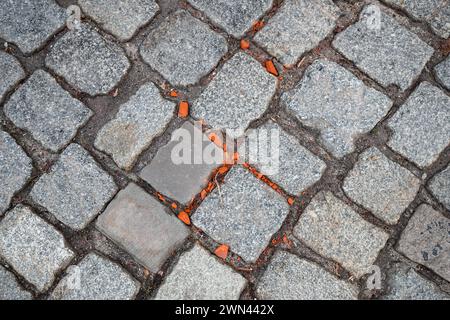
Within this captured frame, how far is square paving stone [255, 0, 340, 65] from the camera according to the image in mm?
2480

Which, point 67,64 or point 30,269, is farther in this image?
point 67,64

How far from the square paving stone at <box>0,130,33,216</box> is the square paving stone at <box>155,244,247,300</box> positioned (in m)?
0.90

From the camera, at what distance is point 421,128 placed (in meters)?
2.41

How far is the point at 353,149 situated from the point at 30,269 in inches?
68.9

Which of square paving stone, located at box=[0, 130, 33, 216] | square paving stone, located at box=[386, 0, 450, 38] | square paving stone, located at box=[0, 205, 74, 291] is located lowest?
square paving stone, located at box=[0, 205, 74, 291]

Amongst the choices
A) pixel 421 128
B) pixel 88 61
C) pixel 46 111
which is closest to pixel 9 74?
pixel 46 111

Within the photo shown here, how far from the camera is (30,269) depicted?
7.59ft

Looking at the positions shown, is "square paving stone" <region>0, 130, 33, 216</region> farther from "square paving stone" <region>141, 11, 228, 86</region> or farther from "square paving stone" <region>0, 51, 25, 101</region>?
"square paving stone" <region>141, 11, 228, 86</region>

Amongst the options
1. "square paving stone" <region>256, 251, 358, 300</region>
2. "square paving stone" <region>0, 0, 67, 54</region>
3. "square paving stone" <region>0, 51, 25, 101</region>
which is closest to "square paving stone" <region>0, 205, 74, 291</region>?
"square paving stone" <region>0, 51, 25, 101</region>

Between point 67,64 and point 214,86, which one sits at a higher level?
point 214,86

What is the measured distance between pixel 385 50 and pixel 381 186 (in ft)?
2.40
